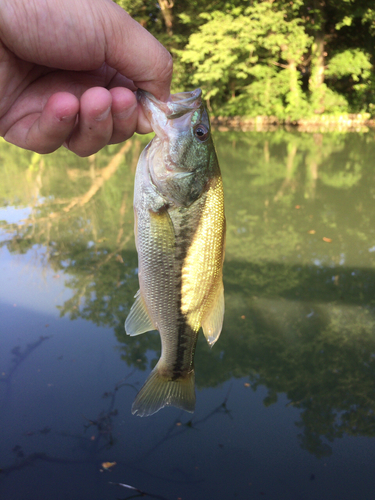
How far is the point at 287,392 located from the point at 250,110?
17.0 m

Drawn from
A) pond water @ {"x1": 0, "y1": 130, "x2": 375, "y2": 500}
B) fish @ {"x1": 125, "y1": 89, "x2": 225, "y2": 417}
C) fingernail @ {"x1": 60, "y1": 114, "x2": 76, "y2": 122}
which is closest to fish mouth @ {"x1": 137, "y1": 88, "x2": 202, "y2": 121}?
fish @ {"x1": 125, "y1": 89, "x2": 225, "y2": 417}

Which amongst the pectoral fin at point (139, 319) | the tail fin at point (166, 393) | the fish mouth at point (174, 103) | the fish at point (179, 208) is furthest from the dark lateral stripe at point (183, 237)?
the fish mouth at point (174, 103)

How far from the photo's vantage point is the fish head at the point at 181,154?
5.64ft

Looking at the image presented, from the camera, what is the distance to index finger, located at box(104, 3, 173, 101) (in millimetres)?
1698

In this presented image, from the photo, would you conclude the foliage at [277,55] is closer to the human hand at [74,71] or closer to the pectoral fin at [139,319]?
Answer: the human hand at [74,71]

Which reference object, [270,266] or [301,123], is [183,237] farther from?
[301,123]

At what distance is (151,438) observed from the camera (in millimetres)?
2996

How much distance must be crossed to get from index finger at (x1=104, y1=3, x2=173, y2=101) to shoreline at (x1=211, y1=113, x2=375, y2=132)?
15283mm

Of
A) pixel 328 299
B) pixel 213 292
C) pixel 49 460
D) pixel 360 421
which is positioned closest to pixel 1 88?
pixel 213 292

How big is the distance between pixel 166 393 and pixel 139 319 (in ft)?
1.23

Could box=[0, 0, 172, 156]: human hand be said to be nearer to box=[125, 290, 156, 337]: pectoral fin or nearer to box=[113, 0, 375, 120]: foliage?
box=[125, 290, 156, 337]: pectoral fin

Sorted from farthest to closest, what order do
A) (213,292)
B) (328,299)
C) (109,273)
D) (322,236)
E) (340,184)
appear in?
(340,184)
(322,236)
(109,273)
(328,299)
(213,292)

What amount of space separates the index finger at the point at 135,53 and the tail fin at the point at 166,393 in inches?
52.0

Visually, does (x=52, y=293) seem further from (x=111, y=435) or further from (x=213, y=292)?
(x=213, y=292)
